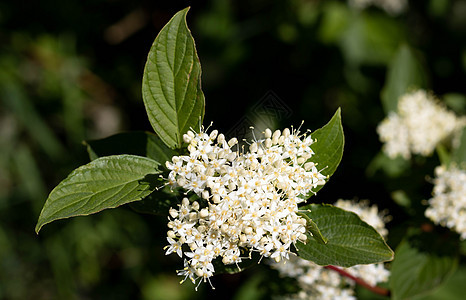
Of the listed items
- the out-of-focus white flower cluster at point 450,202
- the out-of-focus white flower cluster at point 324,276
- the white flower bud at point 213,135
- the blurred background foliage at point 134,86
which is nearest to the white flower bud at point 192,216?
the white flower bud at point 213,135

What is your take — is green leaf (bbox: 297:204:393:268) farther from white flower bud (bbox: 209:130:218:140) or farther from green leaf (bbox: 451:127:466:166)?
green leaf (bbox: 451:127:466:166)

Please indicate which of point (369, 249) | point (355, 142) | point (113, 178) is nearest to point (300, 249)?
point (369, 249)

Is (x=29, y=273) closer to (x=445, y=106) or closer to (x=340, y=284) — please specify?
(x=340, y=284)

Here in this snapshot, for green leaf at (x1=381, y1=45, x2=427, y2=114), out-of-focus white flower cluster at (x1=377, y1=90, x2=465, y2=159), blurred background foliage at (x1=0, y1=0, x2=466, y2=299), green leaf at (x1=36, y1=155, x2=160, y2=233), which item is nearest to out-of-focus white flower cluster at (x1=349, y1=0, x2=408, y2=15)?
blurred background foliage at (x1=0, y1=0, x2=466, y2=299)

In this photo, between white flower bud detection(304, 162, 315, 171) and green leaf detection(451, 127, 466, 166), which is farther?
green leaf detection(451, 127, 466, 166)

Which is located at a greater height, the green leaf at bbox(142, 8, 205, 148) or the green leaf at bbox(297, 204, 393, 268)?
the green leaf at bbox(142, 8, 205, 148)

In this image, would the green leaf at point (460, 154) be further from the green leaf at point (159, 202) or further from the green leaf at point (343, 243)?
the green leaf at point (159, 202)

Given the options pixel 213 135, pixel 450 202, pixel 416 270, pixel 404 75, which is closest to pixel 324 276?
Answer: pixel 416 270
